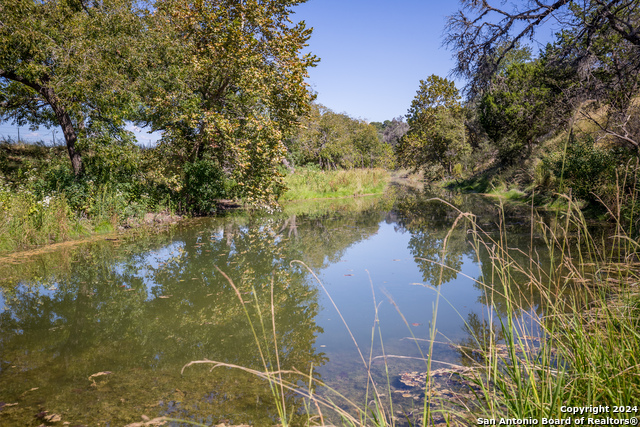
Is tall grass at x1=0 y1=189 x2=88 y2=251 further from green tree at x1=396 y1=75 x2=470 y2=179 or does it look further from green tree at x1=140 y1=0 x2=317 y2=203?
green tree at x1=396 y1=75 x2=470 y2=179

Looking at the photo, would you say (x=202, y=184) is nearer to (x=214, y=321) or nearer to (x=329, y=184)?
(x=214, y=321)

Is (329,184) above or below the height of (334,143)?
below

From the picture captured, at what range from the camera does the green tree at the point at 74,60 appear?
27.6 feet

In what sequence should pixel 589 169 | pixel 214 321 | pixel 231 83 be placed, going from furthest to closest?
pixel 231 83, pixel 589 169, pixel 214 321

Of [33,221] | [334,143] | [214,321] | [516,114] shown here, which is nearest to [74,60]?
[33,221]

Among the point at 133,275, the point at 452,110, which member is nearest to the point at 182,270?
the point at 133,275

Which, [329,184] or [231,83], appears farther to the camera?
[329,184]

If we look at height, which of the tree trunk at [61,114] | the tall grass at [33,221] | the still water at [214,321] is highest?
the tree trunk at [61,114]

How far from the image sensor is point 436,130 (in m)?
27.7

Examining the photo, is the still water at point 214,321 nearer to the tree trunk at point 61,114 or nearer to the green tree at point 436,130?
the tree trunk at point 61,114

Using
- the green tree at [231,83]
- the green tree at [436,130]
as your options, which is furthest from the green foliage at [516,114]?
the green tree at [231,83]

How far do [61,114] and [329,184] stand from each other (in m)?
13.5

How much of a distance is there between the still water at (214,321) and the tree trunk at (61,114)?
3022mm

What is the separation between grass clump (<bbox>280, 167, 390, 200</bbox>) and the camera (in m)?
19.8
